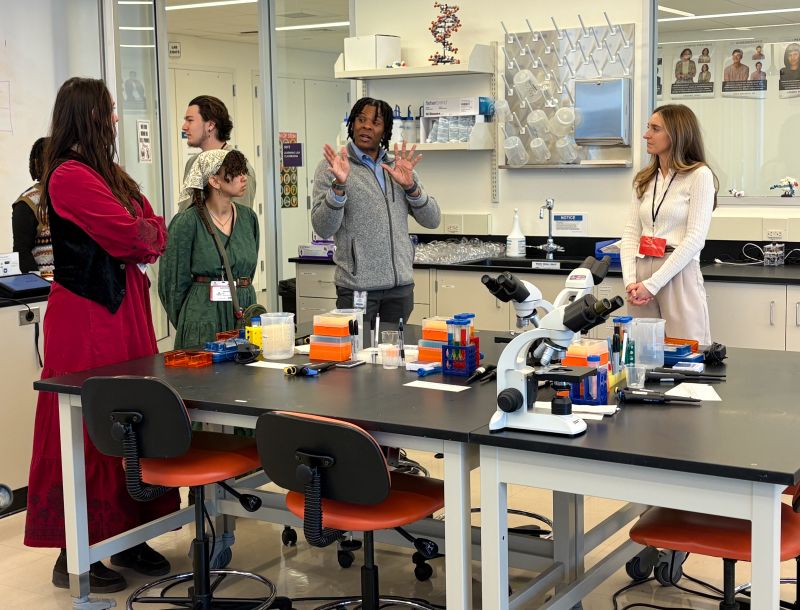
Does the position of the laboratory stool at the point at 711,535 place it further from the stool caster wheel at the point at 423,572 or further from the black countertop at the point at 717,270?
the black countertop at the point at 717,270

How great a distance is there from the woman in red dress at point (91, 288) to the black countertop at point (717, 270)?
2303 millimetres

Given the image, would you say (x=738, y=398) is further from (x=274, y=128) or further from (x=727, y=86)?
(x=274, y=128)

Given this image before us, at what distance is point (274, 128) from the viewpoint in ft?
23.3

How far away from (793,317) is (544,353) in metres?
2.64

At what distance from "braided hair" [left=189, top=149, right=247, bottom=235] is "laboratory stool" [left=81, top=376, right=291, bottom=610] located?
3.22 ft

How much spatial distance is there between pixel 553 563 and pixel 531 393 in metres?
0.82

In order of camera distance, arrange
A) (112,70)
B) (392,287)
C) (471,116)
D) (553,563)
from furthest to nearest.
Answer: (112,70) → (471,116) → (392,287) → (553,563)

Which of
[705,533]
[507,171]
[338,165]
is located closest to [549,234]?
[507,171]

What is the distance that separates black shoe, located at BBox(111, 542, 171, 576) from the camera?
3.68m

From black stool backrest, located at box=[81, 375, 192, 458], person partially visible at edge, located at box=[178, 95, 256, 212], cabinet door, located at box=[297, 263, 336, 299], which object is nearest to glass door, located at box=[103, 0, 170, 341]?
cabinet door, located at box=[297, 263, 336, 299]

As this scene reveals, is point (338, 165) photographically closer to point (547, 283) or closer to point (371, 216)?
point (371, 216)

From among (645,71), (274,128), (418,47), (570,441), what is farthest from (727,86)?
(570,441)

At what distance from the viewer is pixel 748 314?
4.88 m

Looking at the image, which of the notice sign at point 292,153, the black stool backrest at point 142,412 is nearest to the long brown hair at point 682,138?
the black stool backrest at point 142,412
